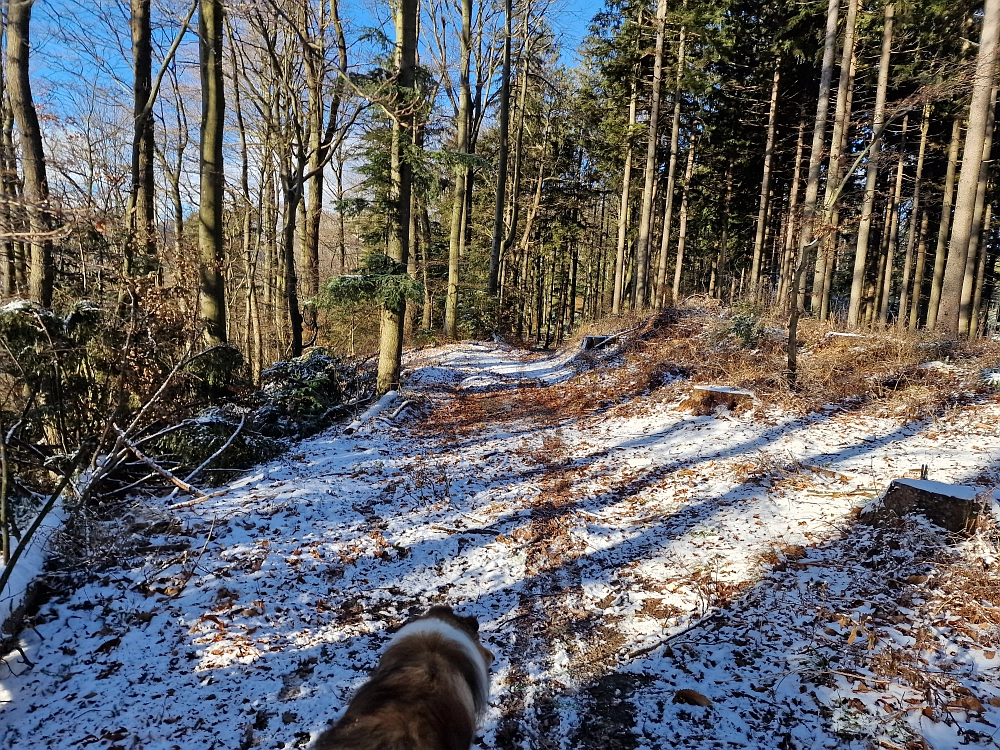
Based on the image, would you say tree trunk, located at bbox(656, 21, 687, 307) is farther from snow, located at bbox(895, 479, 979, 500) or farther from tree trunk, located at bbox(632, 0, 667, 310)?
snow, located at bbox(895, 479, 979, 500)

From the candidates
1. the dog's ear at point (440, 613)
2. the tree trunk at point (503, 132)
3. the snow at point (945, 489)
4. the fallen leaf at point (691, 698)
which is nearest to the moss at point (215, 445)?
the dog's ear at point (440, 613)

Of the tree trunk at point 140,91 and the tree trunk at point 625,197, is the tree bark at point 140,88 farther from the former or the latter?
the tree trunk at point 625,197

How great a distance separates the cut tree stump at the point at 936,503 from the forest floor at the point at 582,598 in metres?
0.13

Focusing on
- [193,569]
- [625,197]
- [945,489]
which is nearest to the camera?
[193,569]

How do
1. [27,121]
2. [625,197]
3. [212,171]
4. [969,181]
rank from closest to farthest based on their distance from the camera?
[27,121]
[212,171]
[969,181]
[625,197]

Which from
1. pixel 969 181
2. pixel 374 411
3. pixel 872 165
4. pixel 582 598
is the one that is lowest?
pixel 582 598

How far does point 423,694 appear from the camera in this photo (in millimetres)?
2277

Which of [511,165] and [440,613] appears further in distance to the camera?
[511,165]

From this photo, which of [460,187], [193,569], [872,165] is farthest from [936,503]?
[460,187]

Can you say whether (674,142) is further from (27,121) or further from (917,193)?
(27,121)

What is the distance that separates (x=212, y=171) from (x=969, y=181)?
1569 centimetres

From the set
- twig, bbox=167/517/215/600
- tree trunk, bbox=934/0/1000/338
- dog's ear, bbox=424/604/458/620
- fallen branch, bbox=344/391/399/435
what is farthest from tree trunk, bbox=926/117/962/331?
twig, bbox=167/517/215/600

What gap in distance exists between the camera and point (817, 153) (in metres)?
14.0

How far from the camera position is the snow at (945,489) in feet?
15.0
